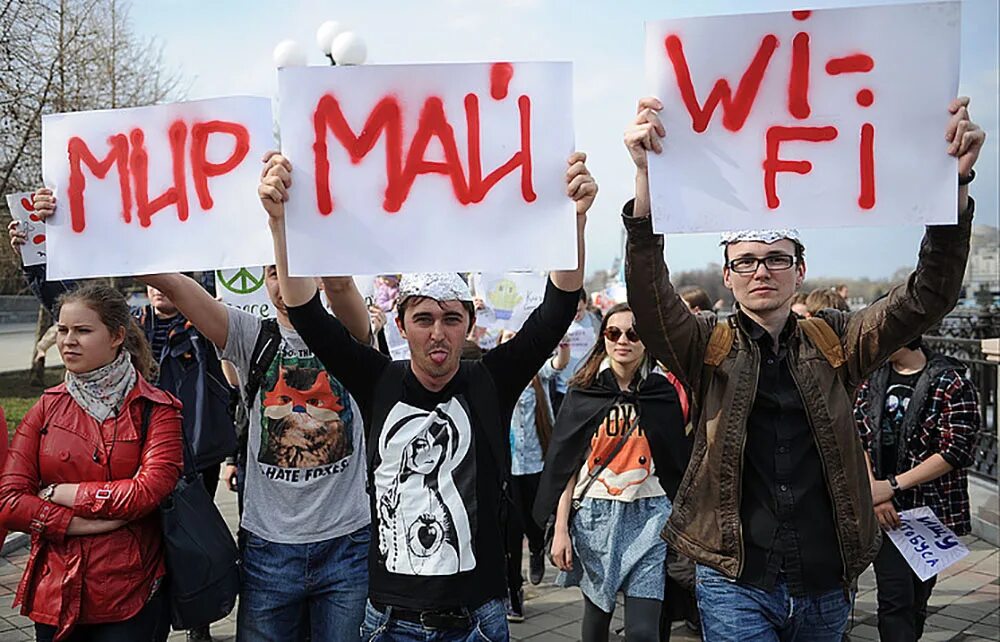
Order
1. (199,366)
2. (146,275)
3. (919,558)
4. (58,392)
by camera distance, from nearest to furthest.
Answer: (146,275)
(58,392)
(919,558)
(199,366)

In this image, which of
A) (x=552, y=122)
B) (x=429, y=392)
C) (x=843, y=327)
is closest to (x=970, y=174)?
(x=843, y=327)

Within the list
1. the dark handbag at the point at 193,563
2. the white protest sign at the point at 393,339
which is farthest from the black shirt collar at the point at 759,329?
the white protest sign at the point at 393,339

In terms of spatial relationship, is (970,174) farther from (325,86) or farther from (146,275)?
(146,275)

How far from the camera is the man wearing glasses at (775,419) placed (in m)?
2.53

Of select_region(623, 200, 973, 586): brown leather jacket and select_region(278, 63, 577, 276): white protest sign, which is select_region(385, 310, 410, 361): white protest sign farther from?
select_region(623, 200, 973, 586): brown leather jacket

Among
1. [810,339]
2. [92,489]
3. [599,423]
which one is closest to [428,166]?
[810,339]

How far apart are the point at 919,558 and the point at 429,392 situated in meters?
2.72

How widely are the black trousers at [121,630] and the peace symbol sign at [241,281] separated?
8.13 ft

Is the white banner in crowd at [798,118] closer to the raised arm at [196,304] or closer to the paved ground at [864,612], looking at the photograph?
the raised arm at [196,304]

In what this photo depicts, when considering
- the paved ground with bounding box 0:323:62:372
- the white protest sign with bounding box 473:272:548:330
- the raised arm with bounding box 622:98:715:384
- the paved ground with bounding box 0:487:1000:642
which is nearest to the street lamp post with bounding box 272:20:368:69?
the white protest sign with bounding box 473:272:548:330

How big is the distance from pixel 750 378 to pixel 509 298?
17.3 ft

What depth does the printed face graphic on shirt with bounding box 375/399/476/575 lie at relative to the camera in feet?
8.42

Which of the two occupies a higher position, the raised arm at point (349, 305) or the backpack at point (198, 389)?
the raised arm at point (349, 305)

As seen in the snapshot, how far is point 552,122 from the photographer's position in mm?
2582
